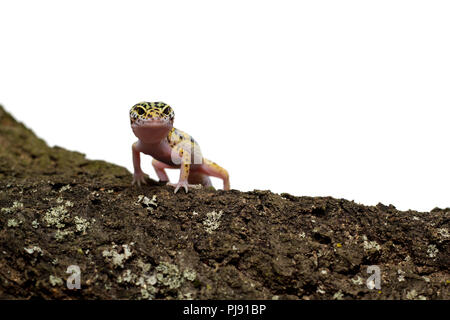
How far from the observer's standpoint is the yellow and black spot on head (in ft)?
19.8

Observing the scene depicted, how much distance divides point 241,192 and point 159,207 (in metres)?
1.06

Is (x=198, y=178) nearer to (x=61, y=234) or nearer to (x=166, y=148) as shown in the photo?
(x=166, y=148)

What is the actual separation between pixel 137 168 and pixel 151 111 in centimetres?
133

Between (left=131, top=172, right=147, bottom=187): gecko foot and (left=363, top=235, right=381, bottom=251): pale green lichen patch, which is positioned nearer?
(left=363, top=235, right=381, bottom=251): pale green lichen patch

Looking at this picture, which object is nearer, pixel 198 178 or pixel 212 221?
pixel 212 221

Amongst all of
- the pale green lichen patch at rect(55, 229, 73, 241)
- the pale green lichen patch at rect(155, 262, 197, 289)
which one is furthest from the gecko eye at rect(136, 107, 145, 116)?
the pale green lichen patch at rect(155, 262, 197, 289)

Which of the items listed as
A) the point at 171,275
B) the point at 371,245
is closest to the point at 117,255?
the point at 171,275

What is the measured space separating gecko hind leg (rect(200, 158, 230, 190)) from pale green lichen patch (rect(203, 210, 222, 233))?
190 cm

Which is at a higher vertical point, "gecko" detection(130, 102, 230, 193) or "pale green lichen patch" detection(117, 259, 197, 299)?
"gecko" detection(130, 102, 230, 193)

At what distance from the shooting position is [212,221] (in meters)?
5.62

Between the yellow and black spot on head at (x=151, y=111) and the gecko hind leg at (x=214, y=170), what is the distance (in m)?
1.55

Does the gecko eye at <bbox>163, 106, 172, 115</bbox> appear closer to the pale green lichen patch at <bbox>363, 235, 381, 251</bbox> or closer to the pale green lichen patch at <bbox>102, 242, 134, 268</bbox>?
the pale green lichen patch at <bbox>102, 242, 134, 268</bbox>
